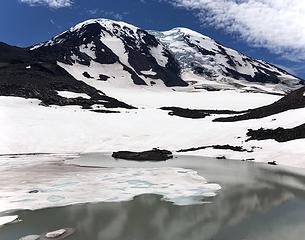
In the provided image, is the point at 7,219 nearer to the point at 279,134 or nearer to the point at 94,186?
the point at 94,186

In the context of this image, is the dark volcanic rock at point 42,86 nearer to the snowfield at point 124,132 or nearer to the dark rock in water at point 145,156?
the snowfield at point 124,132

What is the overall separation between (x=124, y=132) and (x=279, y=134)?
999 inches

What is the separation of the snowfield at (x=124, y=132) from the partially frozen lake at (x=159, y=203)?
521 inches

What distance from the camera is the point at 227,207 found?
74.6 feet

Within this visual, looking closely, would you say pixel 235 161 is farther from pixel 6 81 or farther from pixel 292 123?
pixel 6 81

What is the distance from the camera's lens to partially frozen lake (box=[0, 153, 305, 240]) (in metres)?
17.9

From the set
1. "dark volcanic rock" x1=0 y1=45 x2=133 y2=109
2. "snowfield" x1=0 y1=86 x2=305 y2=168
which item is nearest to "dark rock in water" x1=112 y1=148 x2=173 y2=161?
"snowfield" x1=0 y1=86 x2=305 y2=168

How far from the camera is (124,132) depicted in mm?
69375

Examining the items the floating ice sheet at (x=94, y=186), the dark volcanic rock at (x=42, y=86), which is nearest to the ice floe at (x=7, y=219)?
the floating ice sheet at (x=94, y=186)

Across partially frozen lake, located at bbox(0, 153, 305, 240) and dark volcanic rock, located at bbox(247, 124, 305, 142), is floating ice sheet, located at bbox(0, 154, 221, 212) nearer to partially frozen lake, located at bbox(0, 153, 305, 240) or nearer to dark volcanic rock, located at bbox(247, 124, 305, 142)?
partially frozen lake, located at bbox(0, 153, 305, 240)

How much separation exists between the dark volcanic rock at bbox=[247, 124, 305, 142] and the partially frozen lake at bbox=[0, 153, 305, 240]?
1221 centimetres

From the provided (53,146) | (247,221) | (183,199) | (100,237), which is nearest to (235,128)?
(53,146)

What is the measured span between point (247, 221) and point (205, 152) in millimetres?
35143

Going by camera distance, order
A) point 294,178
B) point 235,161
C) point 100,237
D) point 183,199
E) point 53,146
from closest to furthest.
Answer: point 100,237, point 183,199, point 294,178, point 235,161, point 53,146
